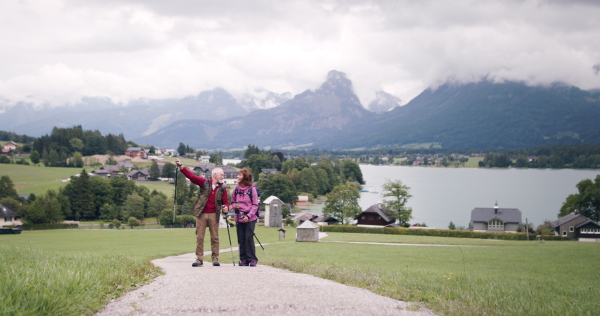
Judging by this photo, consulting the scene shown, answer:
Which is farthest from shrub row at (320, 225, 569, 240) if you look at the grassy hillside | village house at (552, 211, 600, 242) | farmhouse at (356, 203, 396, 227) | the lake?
the grassy hillside

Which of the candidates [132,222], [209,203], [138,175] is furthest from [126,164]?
[209,203]

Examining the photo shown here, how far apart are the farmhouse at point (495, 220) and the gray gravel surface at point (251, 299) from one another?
58.8 m

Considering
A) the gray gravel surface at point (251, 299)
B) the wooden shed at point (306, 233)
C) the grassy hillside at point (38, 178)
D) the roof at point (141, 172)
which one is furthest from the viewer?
the roof at point (141, 172)

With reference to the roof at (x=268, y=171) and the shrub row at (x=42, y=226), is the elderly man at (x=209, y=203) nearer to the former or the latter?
the shrub row at (x=42, y=226)

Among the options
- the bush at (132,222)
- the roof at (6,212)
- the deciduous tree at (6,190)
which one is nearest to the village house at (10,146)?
the deciduous tree at (6,190)

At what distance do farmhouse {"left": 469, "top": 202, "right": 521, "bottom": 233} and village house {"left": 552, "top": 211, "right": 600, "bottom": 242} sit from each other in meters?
6.54

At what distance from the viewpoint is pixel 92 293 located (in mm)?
6801

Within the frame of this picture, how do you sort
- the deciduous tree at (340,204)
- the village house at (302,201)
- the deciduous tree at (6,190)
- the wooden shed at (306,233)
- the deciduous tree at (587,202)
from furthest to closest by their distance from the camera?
1. the village house at (302,201)
2. the deciduous tree at (6,190)
3. the deciduous tree at (340,204)
4. the deciduous tree at (587,202)
5. the wooden shed at (306,233)

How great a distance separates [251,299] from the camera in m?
6.80

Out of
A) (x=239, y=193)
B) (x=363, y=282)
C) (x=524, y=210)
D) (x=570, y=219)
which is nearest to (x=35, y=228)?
(x=239, y=193)

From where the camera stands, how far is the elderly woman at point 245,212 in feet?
37.7

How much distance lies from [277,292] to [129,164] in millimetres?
135063

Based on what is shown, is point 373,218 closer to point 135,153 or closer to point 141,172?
point 141,172

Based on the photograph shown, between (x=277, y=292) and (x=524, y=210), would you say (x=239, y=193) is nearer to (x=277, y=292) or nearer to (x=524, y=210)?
(x=277, y=292)
